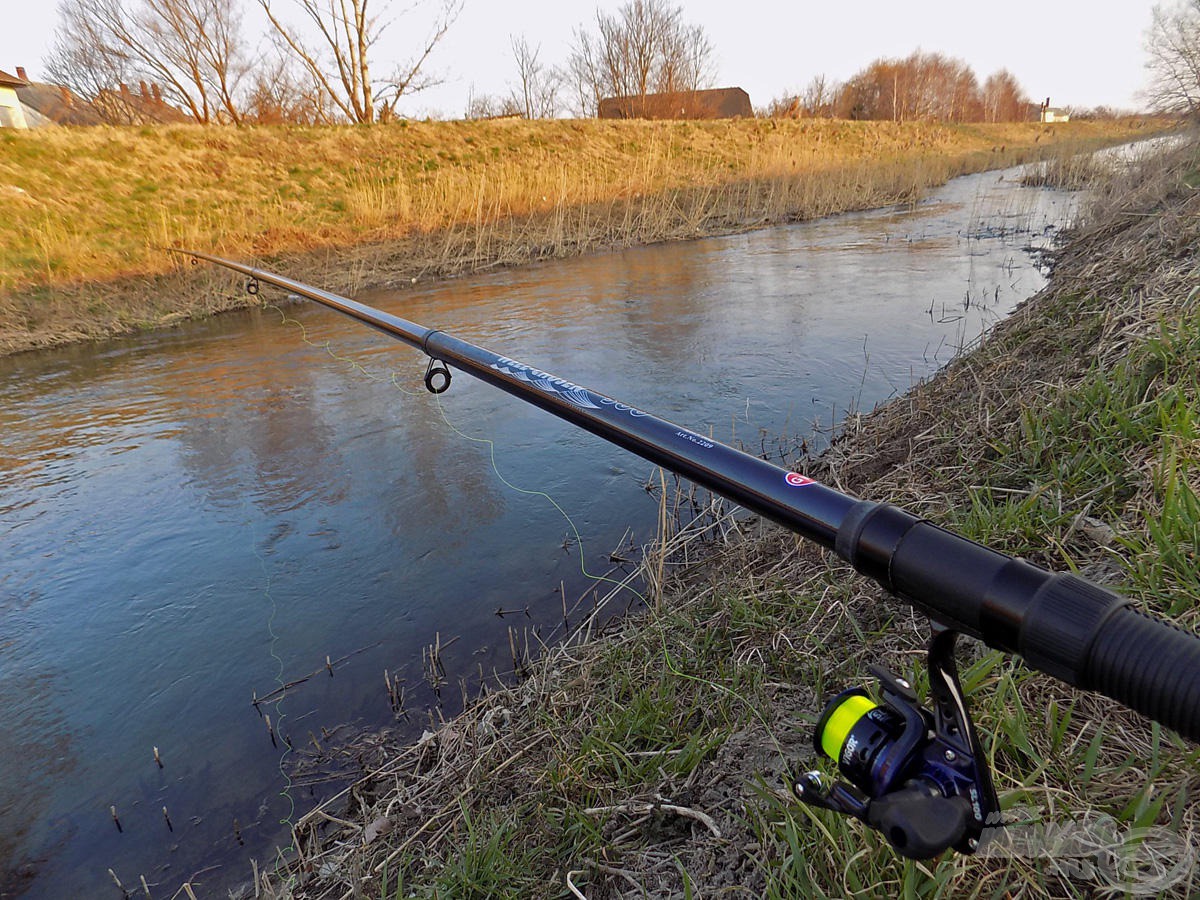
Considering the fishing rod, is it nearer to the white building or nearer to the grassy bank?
the grassy bank

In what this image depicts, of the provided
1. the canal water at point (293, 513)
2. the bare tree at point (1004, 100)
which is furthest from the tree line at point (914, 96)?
the canal water at point (293, 513)

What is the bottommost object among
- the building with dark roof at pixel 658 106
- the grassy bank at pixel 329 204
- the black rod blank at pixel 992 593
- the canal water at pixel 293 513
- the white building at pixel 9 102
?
the canal water at pixel 293 513

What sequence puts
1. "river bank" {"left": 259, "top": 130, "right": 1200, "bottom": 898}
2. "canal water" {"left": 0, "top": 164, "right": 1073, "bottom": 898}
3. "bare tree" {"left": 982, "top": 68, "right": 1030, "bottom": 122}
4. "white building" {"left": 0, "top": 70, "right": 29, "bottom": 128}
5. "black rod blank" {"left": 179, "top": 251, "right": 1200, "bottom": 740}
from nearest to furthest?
1. "black rod blank" {"left": 179, "top": 251, "right": 1200, "bottom": 740}
2. "river bank" {"left": 259, "top": 130, "right": 1200, "bottom": 898}
3. "canal water" {"left": 0, "top": 164, "right": 1073, "bottom": 898}
4. "white building" {"left": 0, "top": 70, "right": 29, "bottom": 128}
5. "bare tree" {"left": 982, "top": 68, "right": 1030, "bottom": 122}

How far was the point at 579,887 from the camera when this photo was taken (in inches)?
65.5

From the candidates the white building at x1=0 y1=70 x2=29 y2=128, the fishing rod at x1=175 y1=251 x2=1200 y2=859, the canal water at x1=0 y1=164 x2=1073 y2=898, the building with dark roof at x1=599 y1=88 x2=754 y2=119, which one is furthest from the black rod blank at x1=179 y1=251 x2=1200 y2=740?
the white building at x1=0 y1=70 x2=29 y2=128

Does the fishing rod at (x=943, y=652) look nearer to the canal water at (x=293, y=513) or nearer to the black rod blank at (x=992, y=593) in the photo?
the black rod blank at (x=992, y=593)

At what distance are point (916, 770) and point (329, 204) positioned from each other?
673 inches

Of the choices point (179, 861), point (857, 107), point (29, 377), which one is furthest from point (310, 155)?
point (857, 107)

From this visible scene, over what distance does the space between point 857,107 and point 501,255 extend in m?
44.8

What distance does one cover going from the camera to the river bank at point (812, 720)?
1286mm

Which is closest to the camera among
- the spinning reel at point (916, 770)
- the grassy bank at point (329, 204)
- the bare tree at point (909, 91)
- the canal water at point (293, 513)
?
the spinning reel at point (916, 770)

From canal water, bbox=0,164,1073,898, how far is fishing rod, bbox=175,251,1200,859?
7.01 ft

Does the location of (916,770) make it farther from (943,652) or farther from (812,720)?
(812,720)

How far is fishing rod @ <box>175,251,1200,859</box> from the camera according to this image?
66 centimetres
